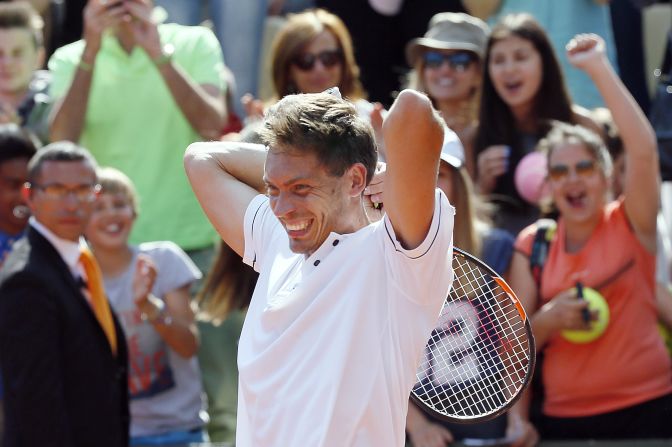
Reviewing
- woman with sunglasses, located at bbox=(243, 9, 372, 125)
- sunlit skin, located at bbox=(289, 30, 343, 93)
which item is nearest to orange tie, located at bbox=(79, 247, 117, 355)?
woman with sunglasses, located at bbox=(243, 9, 372, 125)

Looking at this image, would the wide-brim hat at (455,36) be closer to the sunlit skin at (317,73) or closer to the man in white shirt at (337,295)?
the sunlit skin at (317,73)

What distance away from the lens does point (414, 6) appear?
26.4 ft

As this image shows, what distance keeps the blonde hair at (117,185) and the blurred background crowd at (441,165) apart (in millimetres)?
11

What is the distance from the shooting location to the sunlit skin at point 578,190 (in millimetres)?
6027

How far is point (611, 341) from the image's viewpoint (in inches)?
232

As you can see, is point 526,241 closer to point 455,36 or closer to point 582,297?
point 582,297

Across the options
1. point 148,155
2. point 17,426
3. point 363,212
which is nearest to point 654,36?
point 148,155

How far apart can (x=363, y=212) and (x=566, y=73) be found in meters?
4.37

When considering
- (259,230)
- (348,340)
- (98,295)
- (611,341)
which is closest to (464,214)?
(611,341)

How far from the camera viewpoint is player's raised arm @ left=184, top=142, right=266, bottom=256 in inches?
150

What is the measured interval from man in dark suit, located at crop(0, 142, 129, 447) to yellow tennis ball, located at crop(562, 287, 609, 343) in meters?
2.06

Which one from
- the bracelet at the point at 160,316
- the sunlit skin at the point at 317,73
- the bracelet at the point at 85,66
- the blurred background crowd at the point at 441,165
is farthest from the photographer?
the bracelet at the point at 85,66

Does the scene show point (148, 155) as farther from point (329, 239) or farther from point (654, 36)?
point (329, 239)

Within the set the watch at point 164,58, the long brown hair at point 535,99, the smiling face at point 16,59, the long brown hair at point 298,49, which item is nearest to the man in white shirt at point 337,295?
the long brown hair at point 535,99
